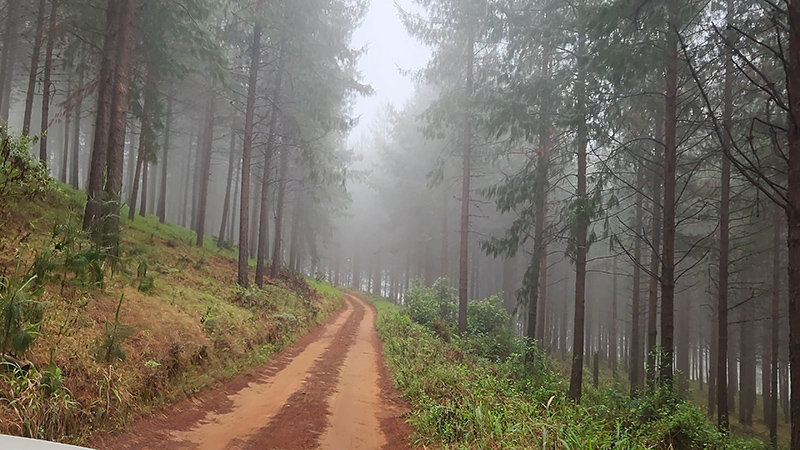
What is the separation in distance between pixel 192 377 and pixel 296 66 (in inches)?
538

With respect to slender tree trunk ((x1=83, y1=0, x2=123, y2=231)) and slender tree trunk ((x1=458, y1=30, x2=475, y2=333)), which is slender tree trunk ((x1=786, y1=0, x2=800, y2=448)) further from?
slender tree trunk ((x1=83, y1=0, x2=123, y2=231))

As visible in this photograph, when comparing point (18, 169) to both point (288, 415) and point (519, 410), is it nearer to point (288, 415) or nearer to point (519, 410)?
point (288, 415)

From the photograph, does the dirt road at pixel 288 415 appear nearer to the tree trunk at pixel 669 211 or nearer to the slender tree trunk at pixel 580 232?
the slender tree trunk at pixel 580 232

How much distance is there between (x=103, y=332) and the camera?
5.80 m

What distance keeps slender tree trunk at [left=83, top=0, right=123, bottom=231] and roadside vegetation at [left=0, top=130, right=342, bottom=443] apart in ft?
1.75

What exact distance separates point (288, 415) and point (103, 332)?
2.98 m

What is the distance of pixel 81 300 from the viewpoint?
6.44 m

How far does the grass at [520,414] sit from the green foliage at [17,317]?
4865mm

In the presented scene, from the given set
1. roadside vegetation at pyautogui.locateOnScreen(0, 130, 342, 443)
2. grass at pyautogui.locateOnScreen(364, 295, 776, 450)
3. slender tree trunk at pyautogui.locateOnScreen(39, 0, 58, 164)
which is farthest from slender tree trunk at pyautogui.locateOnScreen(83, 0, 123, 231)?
grass at pyautogui.locateOnScreen(364, 295, 776, 450)

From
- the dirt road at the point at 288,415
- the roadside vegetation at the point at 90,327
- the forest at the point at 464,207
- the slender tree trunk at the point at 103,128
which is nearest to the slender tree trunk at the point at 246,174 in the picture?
the forest at the point at 464,207

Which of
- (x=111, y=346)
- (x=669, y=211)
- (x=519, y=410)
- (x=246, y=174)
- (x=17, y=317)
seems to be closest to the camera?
(x=17, y=317)

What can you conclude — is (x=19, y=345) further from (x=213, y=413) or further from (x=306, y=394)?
(x=306, y=394)

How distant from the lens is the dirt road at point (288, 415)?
15.7ft

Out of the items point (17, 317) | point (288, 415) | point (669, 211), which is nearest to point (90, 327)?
point (17, 317)
